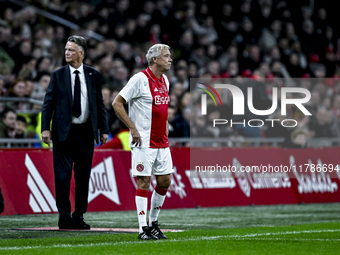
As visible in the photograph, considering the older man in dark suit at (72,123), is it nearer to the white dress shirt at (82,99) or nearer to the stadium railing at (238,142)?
the white dress shirt at (82,99)

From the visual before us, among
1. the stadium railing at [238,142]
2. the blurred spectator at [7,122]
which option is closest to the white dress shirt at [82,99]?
the blurred spectator at [7,122]

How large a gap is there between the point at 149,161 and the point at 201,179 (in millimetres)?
5923

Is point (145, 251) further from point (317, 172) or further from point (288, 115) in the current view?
point (288, 115)

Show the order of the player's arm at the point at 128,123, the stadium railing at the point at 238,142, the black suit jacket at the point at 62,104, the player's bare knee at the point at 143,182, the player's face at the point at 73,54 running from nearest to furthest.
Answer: the player's arm at the point at 128,123, the player's bare knee at the point at 143,182, the black suit jacket at the point at 62,104, the player's face at the point at 73,54, the stadium railing at the point at 238,142

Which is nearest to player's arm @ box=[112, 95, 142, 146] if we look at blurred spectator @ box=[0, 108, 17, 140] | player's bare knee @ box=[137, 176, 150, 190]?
player's bare knee @ box=[137, 176, 150, 190]

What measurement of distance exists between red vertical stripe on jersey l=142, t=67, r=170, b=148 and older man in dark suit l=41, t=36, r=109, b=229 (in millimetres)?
1376

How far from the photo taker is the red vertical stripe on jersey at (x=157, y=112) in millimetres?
8281

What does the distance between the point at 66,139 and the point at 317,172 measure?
763cm

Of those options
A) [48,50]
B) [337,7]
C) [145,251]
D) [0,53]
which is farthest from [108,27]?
[145,251]

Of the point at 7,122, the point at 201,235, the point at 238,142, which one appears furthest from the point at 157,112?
the point at 238,142

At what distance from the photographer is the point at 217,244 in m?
7.76

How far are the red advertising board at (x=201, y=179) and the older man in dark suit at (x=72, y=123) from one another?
8.12ft

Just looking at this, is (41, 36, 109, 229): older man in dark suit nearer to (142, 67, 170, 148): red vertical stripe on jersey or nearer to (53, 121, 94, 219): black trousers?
(53, 121, 94, 219): black trousers

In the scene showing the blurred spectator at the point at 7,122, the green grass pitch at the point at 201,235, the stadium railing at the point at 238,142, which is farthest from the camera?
the stadium railing at the point at 238,142
